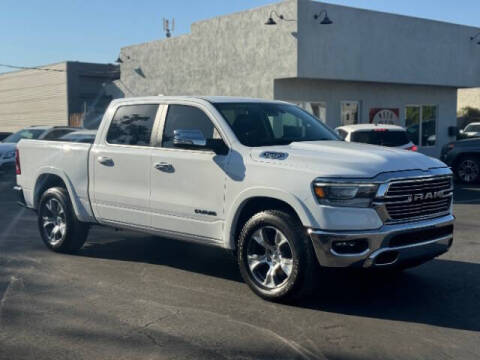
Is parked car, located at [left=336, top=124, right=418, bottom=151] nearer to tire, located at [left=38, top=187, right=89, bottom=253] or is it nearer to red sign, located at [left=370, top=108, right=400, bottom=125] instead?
tire, located at [left=38, top=187, right=89, bottom=253]

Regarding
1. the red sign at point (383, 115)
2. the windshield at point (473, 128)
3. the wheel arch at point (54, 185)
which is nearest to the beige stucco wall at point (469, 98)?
the windshield at point (473, 128)

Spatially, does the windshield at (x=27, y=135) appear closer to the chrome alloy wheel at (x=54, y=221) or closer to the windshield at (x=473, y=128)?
the chrome alloy wheel at (x=54, y=221)

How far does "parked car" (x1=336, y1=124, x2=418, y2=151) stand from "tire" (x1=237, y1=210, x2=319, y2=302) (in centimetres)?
819

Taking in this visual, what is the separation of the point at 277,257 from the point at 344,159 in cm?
108

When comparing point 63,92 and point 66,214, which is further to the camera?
point 63,92

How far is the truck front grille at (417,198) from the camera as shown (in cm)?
539

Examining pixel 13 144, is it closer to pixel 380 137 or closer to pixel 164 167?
pixel 380 137

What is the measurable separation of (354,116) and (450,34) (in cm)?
560

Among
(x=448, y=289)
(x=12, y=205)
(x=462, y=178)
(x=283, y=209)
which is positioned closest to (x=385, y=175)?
(x=283, y=209)

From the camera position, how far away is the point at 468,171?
16.5 metres

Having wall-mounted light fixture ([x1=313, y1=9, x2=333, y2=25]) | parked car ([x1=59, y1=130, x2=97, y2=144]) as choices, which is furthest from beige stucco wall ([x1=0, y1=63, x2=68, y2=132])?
parked car ([x1=59, y1=130, x2=97, y2=144])

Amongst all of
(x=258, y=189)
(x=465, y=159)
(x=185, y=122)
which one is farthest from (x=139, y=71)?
(x=258, y=189)

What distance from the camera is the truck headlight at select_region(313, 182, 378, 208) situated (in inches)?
208

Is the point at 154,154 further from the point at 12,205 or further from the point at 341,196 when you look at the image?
the point at 12,205
